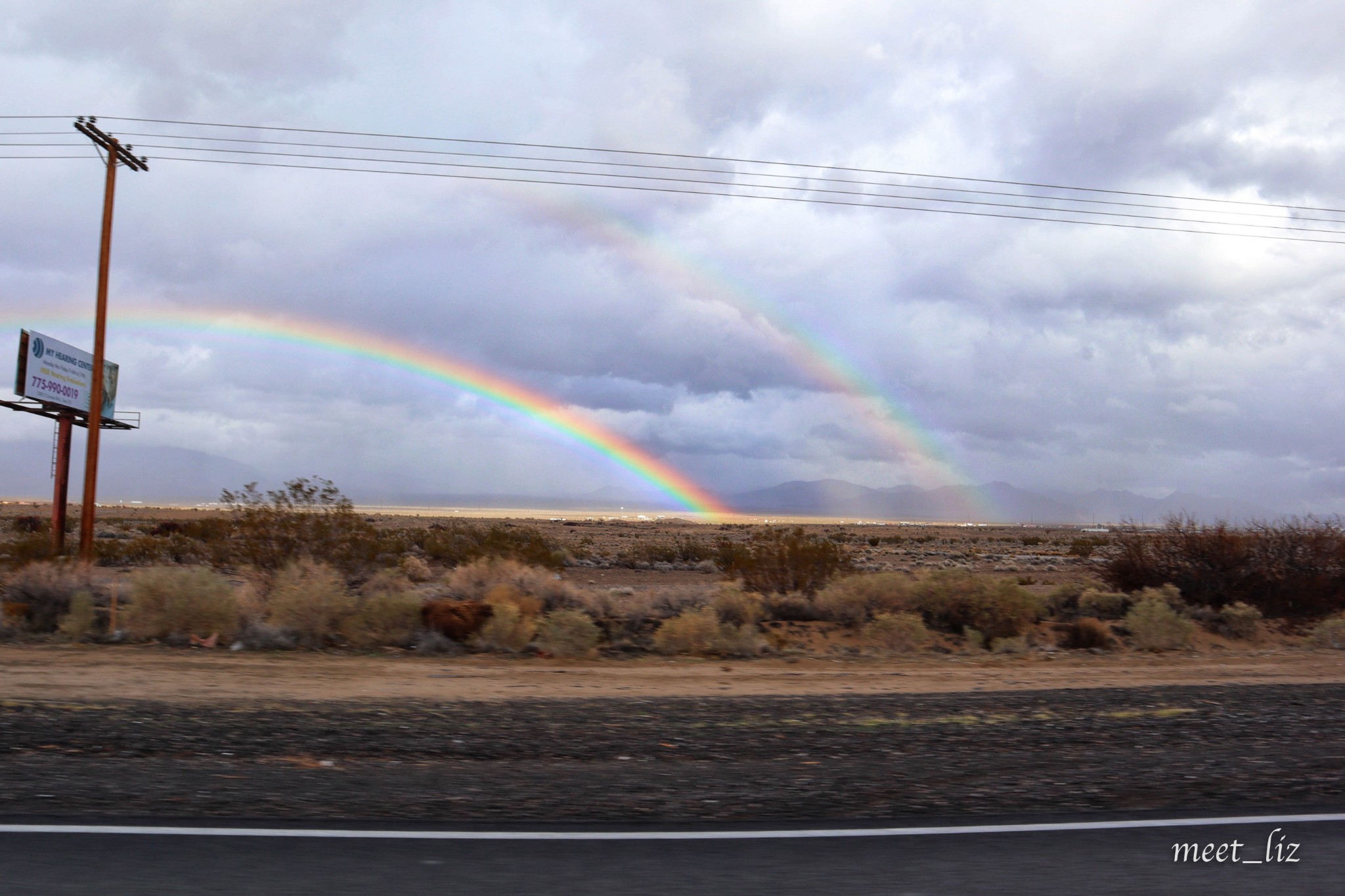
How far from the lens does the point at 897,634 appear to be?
21.3 m

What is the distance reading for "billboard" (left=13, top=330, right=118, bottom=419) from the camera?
2762 cm

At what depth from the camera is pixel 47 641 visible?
18.0m

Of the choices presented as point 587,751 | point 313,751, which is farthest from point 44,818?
point 587,751

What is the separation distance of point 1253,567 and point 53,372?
34.6m

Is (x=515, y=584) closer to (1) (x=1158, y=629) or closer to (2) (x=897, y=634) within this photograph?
(2) (x=897, y=634)

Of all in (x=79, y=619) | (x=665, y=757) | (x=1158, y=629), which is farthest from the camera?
→ (x=1158, y=629)

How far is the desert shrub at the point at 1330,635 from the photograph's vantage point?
22297 millimetres

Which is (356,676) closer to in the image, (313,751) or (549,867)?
(313,751)

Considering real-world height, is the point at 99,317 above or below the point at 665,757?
above

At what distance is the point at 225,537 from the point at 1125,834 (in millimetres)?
23782

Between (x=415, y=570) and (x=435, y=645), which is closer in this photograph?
(x=435, y=645)

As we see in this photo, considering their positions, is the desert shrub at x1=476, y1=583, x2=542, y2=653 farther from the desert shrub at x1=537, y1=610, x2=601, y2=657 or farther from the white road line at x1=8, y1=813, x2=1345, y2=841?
the white road line at x1=8, y1=813, x2=1345, y2=841

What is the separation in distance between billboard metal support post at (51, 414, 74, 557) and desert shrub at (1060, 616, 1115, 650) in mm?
25942

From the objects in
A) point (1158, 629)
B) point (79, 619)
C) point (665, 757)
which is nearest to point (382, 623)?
point (79, 619)
